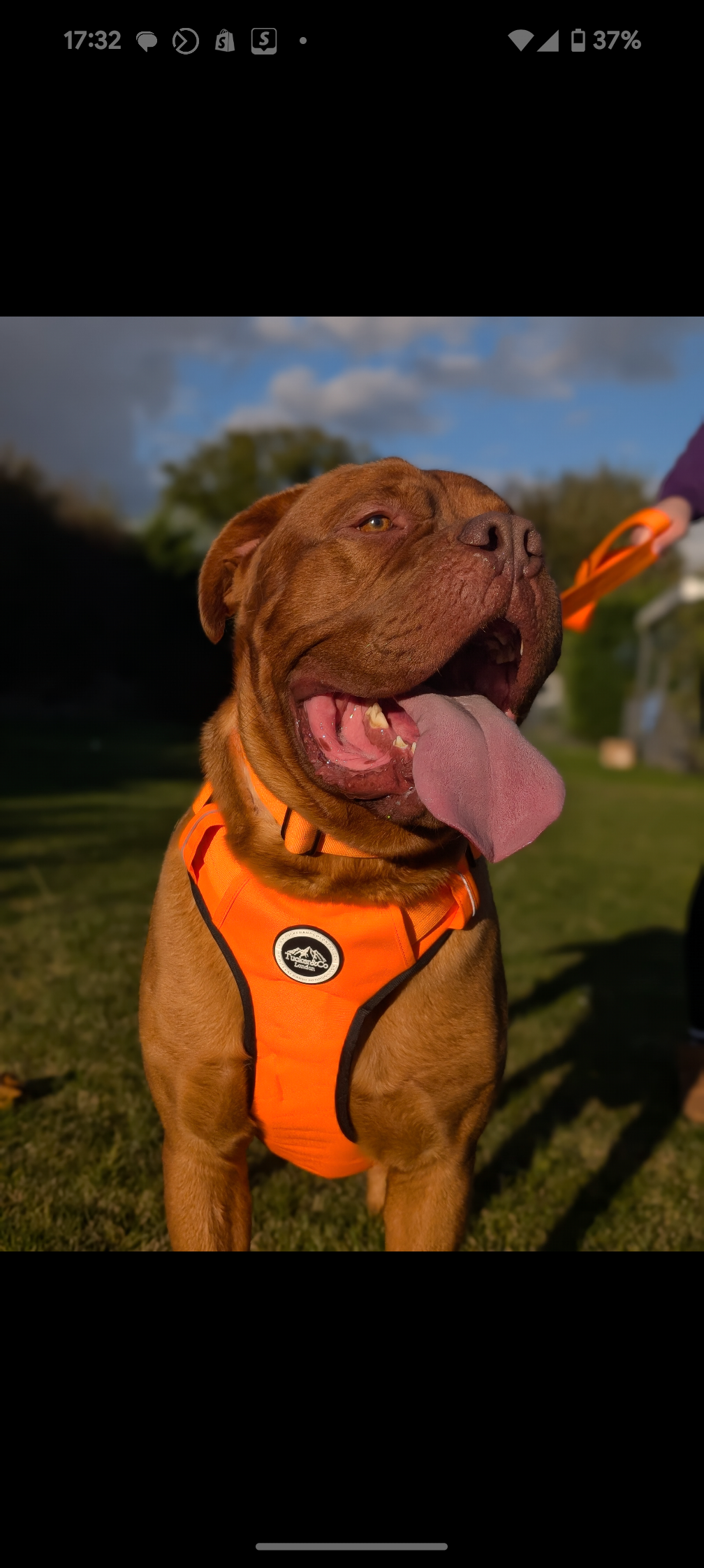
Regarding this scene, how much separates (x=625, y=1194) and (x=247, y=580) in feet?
8.09

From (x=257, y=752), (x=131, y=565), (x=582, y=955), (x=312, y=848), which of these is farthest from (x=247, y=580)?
(x=131, y=565)

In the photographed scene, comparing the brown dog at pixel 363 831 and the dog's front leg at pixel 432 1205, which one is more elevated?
the brown dog at pixel 363 831

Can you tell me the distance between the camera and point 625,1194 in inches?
140

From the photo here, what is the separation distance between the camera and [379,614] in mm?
2168

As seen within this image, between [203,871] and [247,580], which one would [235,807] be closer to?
[203,871]

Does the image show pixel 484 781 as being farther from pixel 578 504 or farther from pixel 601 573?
pixel 578 504

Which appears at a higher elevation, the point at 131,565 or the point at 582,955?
the point at 131,565

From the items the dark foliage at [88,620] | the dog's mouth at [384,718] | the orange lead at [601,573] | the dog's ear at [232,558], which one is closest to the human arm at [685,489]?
the orange lead at [601,573]

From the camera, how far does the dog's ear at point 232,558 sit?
2.50m

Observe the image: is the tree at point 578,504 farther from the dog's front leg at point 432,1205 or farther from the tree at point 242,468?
the dog's front leg at point 432,1205
